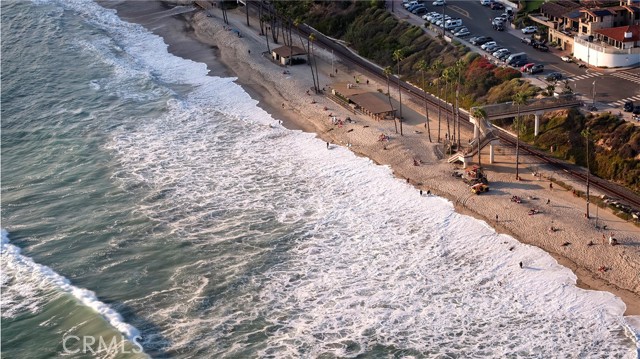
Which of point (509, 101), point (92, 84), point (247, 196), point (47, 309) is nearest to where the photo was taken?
point (47, 309)

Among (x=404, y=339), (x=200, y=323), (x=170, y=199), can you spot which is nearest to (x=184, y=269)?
(x=200, y=323)

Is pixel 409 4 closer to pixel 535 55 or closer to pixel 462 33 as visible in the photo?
pixel 462 33

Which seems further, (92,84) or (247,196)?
(92,84)

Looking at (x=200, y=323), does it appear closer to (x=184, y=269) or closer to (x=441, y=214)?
A: (x=184, y=269)

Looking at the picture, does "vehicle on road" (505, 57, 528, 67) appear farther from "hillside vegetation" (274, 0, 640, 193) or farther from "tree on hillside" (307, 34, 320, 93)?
"tree on hillside" (307, 34, 320, 93)

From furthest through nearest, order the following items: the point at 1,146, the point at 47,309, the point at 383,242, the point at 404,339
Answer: the point at 1,146, the point at 383,242, the point at 47,309, the point at 404,339

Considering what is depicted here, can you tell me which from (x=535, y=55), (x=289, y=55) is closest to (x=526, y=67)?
(x=535, y=55)

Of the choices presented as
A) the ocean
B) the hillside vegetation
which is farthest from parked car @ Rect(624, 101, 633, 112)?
the ocean
